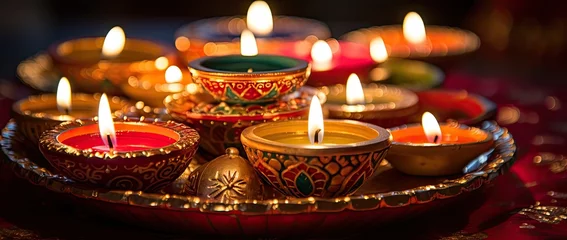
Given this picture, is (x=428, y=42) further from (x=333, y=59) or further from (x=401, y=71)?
(x=333, y=59)

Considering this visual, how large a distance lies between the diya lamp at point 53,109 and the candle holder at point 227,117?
158 millimetres

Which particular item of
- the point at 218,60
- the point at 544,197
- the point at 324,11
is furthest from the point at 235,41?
the point at 324,11

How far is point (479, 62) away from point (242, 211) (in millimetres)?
2206

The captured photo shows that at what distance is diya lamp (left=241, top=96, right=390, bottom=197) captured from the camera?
86cm

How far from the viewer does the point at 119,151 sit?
2.95ft

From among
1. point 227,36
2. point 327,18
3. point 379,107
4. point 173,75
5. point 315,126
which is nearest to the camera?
point 315,126

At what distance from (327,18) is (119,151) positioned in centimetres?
299

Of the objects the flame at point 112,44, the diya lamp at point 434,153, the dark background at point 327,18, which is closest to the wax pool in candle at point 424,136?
the diya lamp at point 434,153

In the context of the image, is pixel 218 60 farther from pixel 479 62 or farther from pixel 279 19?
pixel 479 62

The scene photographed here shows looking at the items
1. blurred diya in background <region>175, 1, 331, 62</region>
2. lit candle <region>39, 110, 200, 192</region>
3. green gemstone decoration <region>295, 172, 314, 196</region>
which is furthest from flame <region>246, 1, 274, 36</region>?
green gemstone decoration <region>295, 172, 314, 196</region>

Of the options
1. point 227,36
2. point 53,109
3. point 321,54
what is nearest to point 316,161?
point 53,109

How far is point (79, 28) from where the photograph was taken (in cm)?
343

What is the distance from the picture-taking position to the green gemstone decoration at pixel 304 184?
0.88m

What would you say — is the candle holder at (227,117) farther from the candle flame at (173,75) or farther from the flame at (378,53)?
the flame at (378,53)
